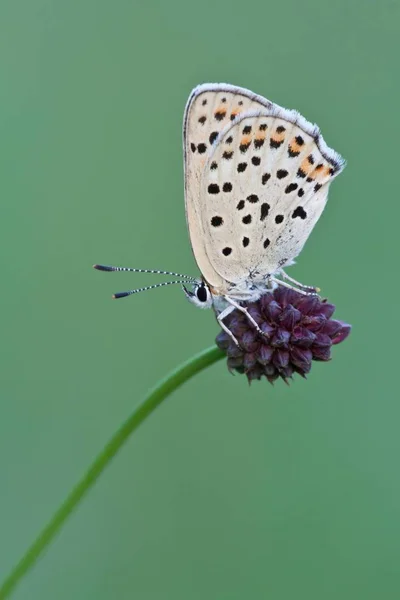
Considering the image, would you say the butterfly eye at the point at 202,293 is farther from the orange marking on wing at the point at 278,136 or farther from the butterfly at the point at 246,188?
the orange marking on wing at the point at 278,136

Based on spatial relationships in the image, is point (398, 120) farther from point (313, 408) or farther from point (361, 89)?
→ point (313, 408)

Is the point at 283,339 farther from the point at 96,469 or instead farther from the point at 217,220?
the point at 96,469

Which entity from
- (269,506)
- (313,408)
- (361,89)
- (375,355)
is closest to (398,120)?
(361,89)

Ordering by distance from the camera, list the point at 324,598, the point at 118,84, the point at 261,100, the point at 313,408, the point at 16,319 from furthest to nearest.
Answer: the point at 118,84 → the point at 16,319 → the point at 313,408 → the point at 324,598 → the point at 261,100

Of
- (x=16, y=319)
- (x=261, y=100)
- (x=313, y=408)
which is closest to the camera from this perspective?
(x=261, y=100)

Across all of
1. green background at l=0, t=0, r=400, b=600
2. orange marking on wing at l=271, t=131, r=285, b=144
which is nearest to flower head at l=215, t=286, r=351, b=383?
orange marking on wing at l=271, t=131, r=285, b=144

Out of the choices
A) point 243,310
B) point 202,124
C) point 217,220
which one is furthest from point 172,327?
point 202,124
